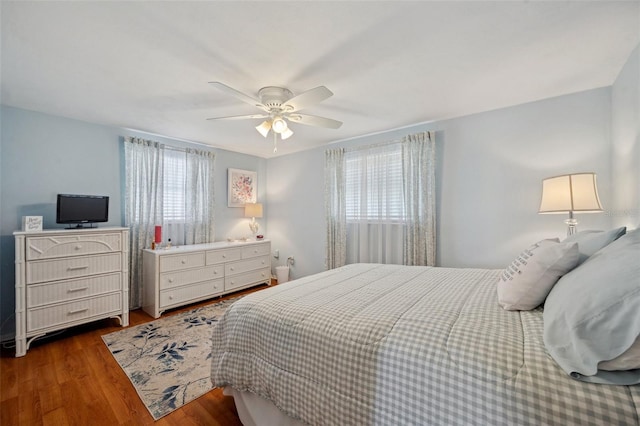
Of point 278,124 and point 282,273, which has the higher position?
point 278,124

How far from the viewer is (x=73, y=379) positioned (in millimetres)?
1938

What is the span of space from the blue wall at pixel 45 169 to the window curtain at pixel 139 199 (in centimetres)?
12

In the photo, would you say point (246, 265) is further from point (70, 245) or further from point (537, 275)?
point (537, 275)

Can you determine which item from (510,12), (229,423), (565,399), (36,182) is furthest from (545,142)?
(36,182)

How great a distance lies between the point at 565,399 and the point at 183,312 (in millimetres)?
3579

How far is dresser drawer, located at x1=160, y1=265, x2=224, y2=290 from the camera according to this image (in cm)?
316

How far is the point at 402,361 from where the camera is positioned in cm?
98

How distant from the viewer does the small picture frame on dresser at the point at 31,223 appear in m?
2.41

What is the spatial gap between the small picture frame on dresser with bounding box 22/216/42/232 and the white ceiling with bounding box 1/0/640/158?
1150 mm

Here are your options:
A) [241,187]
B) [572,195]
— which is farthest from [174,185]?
[572,195]

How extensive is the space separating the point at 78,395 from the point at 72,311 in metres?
1.13

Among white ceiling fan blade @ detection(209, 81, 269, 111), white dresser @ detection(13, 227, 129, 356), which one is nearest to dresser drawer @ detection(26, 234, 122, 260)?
white dresser @ detection(13, 227, 129, 356)

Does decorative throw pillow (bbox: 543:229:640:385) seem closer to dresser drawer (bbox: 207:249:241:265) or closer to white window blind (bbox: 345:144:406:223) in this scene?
white window blind (bbox: 345:144:406:223)

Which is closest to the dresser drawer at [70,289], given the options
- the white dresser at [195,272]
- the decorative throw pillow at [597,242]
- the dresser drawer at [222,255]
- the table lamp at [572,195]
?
the white dresser at [195,272]
